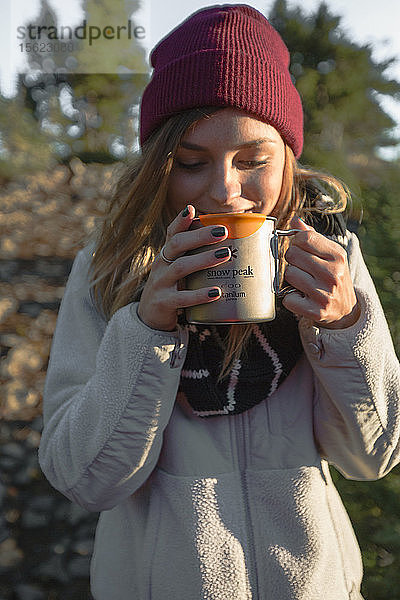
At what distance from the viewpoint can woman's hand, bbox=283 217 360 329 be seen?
3.49ft

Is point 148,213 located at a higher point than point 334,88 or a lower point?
higher

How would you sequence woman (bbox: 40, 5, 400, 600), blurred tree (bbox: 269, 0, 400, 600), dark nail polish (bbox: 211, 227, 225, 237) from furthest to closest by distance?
blurred tree (bbox: 269, 0, 400, 600) < woman (bbox: 40, 5, 400, 600) < dark nail polish (bbox: 211, 227, 225, 237)

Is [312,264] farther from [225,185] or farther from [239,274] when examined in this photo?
[225,185]

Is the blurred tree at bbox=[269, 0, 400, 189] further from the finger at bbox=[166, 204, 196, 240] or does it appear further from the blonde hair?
the finger at bbox=[166, 204, 196, 240]

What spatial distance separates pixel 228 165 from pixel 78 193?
8.88 ft

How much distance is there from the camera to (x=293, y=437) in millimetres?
1326

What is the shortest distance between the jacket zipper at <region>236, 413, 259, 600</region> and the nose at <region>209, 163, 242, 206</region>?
529 millimetres

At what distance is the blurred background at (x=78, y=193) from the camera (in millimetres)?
2369

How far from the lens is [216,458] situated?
129 cm

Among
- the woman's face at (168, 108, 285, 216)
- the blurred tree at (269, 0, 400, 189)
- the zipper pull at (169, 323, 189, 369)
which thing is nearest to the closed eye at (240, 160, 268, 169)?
the woman's face at (168, 108, 285, 216)

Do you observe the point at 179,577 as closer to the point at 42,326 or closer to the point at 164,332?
the point at 164,332

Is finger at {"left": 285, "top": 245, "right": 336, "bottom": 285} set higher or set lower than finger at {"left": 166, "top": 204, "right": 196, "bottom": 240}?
lower

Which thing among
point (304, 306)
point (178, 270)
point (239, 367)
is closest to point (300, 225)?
point (304, 306)

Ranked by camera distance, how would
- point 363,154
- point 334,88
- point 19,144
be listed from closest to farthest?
point 363,154, point 334,88, point 19,144
